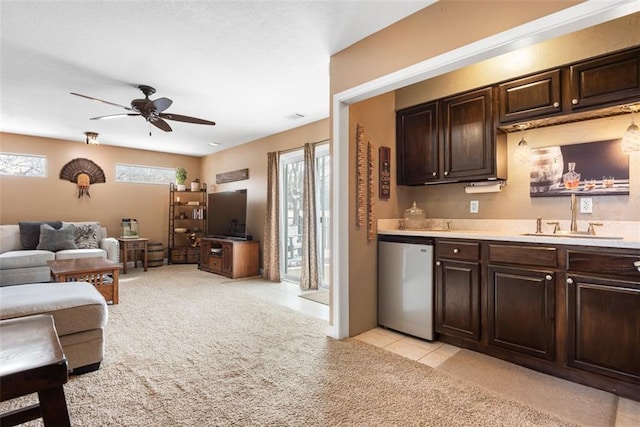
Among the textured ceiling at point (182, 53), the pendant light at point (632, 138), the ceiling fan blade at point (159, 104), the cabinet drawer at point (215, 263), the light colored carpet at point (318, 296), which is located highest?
the textured ceiling at point (182, 53)

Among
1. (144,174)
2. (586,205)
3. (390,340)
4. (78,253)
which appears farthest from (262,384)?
(144,174)

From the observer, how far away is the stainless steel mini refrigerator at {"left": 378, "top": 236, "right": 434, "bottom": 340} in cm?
285

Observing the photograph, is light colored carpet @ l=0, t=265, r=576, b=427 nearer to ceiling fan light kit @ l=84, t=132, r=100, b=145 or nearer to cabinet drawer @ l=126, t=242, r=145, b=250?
cabinet drawer @ l=126, t=242, r=145, b=250

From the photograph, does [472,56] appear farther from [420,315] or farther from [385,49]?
[420,315]

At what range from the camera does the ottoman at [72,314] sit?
212cm

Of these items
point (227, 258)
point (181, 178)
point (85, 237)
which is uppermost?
point (181, 178)

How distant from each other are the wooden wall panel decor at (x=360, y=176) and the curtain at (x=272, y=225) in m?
2.76

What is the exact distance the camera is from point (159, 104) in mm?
3348

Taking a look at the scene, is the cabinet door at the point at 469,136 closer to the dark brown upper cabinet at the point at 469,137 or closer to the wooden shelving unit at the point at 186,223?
the dark brown upper cabinet at the point at 469,137

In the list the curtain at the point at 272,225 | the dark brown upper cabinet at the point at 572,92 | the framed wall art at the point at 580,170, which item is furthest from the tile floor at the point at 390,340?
the dark brown upper cabinet at the point at 572,92

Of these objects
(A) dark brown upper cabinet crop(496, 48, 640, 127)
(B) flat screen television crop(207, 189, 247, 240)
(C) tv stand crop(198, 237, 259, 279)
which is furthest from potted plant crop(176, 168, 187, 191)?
(A) dark brown upper cabinet crop(496, 48, 640, 127)

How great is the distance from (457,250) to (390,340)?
990 mm

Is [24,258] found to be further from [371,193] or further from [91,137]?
[371,193]

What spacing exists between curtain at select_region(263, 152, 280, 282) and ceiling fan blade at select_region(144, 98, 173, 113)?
7.74ft
